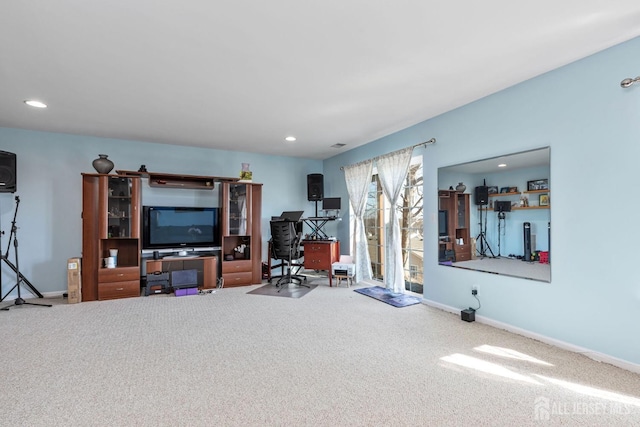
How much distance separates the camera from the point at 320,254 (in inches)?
207

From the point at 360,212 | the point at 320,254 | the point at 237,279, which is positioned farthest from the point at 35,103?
the point at 360,212

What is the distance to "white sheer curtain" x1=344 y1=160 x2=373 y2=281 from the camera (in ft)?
17.2

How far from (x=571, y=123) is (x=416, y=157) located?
6.04 feet

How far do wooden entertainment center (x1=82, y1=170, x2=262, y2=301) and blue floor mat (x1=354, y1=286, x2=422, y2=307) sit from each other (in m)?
2.00

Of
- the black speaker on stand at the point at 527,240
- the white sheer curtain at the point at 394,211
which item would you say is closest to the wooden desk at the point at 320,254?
the white sheer curtain at the point at 394,211

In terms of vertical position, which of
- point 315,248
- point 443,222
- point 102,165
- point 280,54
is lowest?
point 315,248

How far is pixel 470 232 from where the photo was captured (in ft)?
11.3

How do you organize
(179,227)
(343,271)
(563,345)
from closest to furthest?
(563,345)
(179,227)
(343,271)

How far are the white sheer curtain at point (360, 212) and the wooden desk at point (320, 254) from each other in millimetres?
421

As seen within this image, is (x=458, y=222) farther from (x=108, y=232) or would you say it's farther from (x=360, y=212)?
(x=108, y=232)

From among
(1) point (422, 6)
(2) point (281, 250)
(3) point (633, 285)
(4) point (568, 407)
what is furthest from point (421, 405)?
(2) point (281, 250)

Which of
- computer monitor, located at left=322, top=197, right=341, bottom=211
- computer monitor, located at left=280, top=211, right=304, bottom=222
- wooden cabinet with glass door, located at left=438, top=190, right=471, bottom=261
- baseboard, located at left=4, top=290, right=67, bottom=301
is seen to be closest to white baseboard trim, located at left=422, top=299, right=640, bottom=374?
wooden cabinet with glass door, located at left=438, top=190, right=471, bottom=261

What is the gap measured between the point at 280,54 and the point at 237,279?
3.84m

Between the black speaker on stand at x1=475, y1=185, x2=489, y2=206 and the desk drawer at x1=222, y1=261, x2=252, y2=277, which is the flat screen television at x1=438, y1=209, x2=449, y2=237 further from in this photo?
the desk drawer at x1=222, y1=261, x2=252, y2=277
